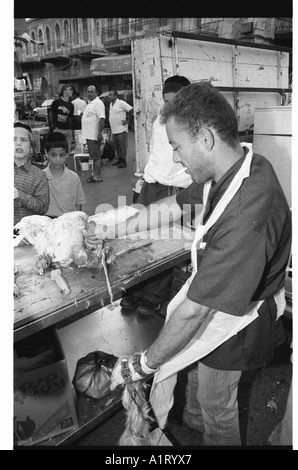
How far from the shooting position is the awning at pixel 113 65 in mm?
19312

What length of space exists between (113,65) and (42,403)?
21302mm

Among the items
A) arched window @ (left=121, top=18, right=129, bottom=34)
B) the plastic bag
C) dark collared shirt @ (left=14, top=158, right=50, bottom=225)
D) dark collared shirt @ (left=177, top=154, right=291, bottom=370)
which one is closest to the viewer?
dark collared shirt @ (left=177, top=154, right=291, bottom=370)

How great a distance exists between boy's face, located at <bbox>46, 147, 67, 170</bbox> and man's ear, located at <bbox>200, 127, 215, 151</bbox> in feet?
8.03

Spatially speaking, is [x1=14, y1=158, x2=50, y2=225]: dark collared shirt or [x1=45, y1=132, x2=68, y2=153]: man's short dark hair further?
[x1=45, y1=132, x2=68, y2=153]: man's short dark hair

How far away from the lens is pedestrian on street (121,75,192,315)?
124 inches

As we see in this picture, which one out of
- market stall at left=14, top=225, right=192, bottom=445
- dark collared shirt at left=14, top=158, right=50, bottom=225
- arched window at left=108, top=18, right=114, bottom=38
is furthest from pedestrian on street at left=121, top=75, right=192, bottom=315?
arched window at left=108, top=18, right=114, bottom=38

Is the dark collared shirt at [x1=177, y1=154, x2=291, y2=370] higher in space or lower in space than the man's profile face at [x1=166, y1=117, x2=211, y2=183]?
lower

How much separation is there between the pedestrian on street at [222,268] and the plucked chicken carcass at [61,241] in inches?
24.2

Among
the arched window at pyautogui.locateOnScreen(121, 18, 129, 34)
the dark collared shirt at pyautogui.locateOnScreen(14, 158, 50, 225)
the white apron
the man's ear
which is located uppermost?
the arched window at pyautogui.locateOnScreen(121, 18, 129, 34)

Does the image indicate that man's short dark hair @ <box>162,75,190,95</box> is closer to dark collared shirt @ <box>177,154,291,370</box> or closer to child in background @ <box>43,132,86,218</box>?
child in background @ <box>43,132,86,218</box>

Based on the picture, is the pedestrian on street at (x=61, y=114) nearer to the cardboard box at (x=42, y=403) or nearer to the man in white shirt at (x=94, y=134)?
the man in white shirt at (x=94, y=134)

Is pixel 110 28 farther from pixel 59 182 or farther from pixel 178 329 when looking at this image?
pixel 178 329

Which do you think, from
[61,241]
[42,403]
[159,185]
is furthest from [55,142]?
[42,403]
